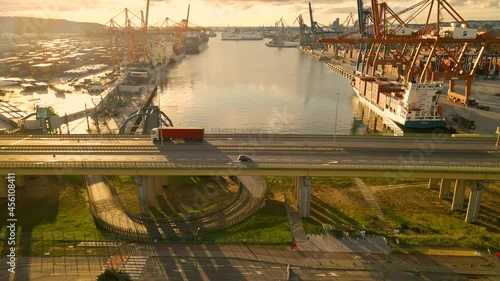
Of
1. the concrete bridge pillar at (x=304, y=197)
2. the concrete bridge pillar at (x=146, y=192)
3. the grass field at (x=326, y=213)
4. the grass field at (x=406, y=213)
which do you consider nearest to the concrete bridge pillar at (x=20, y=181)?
the grass field at (x=326, y=213)

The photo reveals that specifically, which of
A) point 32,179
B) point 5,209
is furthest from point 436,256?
point 32,179

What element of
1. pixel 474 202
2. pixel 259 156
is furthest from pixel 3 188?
pixel 474 202

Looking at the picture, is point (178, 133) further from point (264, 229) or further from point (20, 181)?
point (20, 181)

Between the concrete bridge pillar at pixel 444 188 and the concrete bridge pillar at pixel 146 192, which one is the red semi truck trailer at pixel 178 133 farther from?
the concrete bridge pillar at pixel 444 188

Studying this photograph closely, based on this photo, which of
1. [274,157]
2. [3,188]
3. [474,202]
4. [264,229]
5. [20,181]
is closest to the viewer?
[264,229]

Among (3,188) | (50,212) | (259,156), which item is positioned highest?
(259,156)

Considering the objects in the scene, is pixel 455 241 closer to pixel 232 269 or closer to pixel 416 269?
pixel 416 269

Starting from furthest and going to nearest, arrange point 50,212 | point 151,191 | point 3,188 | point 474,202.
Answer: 1. point 3,188
2. point 151,191
3. point 50,212
4. point 474,202
